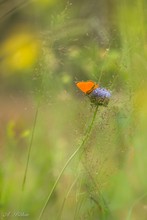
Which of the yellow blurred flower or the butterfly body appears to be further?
the yellow blurred flower

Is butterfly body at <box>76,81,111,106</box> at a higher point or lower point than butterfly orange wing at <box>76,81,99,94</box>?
lower

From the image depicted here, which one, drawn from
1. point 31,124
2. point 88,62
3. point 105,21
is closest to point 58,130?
point 31,124

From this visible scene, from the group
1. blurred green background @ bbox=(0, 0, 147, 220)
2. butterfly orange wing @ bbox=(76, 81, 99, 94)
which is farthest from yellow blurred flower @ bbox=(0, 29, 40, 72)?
butterfly orange wing @ bbox=(76, 81, 99, 94)

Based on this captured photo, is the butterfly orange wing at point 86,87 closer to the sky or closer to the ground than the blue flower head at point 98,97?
closer to the sky

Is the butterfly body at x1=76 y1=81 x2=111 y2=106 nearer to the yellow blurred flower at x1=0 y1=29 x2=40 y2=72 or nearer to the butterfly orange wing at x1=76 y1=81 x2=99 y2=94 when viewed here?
the butterfly orange wing at x1=76 y1=81 x2=99 y2=94

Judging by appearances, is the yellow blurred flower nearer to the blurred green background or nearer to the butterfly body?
the blurred green background

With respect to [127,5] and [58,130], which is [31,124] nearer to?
[58,130]

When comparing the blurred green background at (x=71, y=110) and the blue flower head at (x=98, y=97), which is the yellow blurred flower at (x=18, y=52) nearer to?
the blurred green background at (x=71, y=110)

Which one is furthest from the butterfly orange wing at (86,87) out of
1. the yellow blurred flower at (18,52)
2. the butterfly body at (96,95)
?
the yellow blurred flower at (18,52)

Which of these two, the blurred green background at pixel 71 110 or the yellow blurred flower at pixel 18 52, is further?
the yellow blurred flower at pixel 18 52
